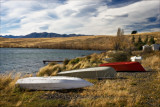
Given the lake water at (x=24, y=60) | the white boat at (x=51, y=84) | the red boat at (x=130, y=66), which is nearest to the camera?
the white boat at (x=51, y=84)

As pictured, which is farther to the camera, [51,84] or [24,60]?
[24,60]

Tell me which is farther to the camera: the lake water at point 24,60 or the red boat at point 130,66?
the lake water at point 24,60

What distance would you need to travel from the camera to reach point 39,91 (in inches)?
223

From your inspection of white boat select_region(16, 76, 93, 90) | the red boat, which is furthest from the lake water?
the red boat

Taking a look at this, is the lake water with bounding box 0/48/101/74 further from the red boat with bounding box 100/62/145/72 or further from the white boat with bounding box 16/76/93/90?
the red boat with bounding box 100/62/145/72

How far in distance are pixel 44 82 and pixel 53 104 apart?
1.82 meters

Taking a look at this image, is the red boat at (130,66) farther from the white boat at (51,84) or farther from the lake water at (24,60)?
the lake water at (24,60)

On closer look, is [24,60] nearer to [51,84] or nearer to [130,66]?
[130,66]

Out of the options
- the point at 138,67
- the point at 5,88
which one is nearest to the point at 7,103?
the point at 5,88

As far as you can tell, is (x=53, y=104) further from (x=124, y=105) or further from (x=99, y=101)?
(x=124, y=105)

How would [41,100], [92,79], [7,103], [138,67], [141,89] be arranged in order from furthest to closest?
[138,67]
[92,79]
[141,89]
[41,100]
[7,103]

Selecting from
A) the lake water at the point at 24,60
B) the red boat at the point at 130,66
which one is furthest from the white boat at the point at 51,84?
the lake water at the point at 24,60

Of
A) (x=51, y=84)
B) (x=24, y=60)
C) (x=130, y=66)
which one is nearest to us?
(x=51, y=84)

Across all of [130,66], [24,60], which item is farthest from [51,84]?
[24,60]
